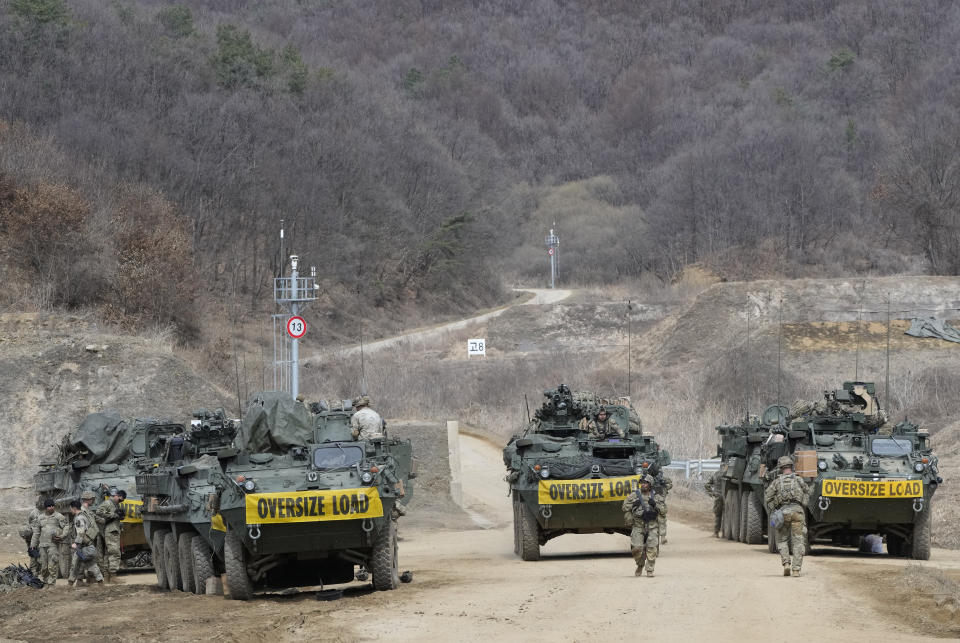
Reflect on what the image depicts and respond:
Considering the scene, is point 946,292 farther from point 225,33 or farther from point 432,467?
point 225,33

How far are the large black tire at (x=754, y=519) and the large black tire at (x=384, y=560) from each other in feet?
31.4

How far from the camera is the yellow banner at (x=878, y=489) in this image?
2100 centimetres

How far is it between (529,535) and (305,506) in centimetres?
627

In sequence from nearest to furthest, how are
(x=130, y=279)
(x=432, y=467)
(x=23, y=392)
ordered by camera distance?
(x=432, y=467) → (x=23, y=392) → (x=130, y=279)

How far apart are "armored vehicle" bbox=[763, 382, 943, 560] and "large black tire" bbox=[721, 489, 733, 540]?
318 cm

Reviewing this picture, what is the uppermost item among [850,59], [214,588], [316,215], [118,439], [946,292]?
[850,59]

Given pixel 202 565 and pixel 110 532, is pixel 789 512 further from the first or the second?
pixel 110 532

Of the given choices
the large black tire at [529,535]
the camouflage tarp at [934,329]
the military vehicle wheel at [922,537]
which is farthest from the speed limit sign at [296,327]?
the camouflage tarp at [934,329]

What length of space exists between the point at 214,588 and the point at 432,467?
17051mm

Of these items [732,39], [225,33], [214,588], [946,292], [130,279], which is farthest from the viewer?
[732,39]

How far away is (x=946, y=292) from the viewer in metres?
63.4

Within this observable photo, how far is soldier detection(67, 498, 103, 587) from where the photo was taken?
20734 mm

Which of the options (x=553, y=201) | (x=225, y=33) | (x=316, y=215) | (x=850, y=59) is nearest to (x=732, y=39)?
(x=850, y=59)

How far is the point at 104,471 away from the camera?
80.9 ft
